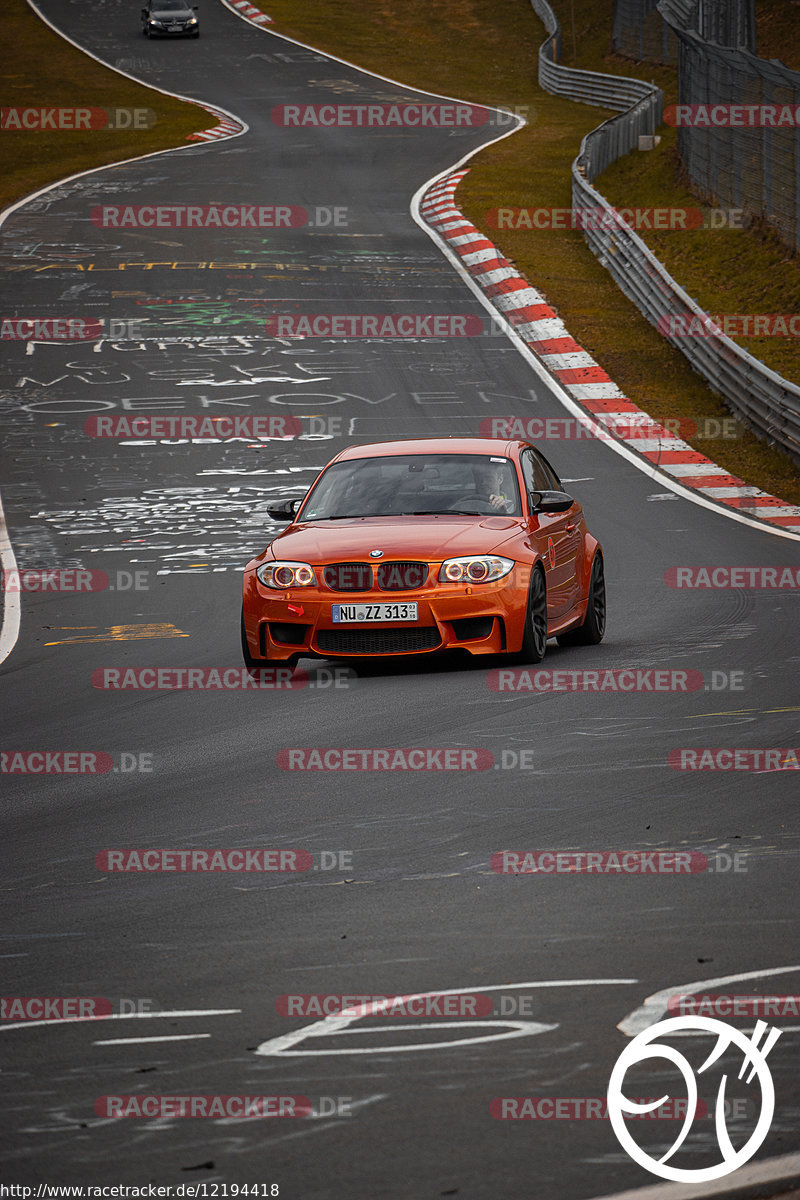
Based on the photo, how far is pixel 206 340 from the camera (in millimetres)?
27625

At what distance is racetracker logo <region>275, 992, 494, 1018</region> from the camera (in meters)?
4.43

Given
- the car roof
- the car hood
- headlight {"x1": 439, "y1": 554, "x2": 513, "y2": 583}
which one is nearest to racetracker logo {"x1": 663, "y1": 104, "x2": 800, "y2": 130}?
the car roof

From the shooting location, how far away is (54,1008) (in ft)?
15.0

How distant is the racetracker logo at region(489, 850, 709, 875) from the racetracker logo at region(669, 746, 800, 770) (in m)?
1.42

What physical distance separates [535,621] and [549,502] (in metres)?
0.97

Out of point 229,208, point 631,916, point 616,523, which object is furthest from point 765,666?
point 229,208

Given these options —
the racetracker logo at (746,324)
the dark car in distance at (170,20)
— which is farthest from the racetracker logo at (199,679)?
the dark car in distance at (170,20)

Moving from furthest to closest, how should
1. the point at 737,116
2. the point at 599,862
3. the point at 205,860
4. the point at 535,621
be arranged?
the point at 737,116
the point at 535,621
the point at 205,860
the point at 599,862

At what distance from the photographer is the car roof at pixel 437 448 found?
11609 mm

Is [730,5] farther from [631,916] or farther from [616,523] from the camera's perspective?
[631,916]

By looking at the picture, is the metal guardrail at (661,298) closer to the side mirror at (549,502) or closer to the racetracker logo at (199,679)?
the side mirror at (549,502)

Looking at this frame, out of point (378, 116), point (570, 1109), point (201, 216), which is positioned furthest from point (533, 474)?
point (378, 116)

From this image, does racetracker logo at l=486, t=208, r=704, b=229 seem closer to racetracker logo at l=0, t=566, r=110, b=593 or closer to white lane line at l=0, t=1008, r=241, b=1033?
racetracker logo at l=0, t=566, r=110, b=593

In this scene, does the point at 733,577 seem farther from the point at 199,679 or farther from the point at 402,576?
the point at 199,679
